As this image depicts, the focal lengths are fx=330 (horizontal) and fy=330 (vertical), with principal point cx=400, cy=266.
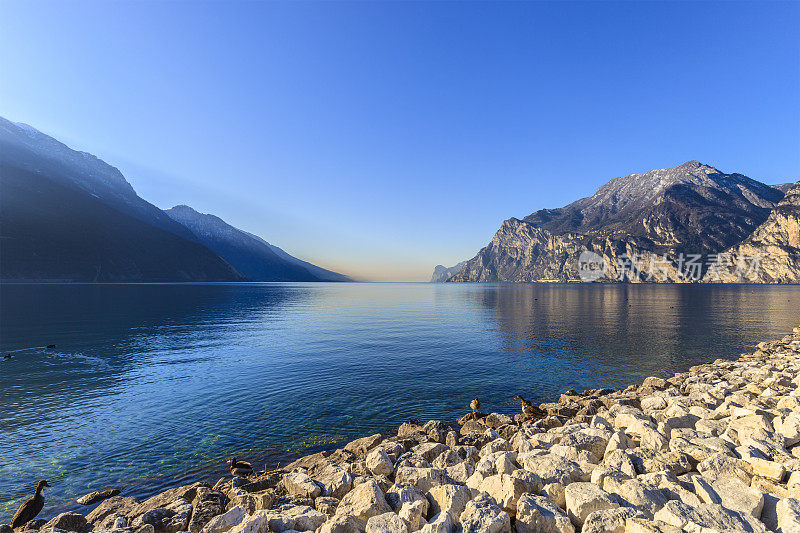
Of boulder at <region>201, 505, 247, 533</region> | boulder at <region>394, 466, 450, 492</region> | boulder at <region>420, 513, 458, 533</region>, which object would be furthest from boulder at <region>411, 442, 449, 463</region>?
boulder at <region>201, 505, 247, 533</region>

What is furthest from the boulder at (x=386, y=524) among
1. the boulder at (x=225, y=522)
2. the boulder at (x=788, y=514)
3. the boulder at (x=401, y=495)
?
the boulder at (x=788, y=514)

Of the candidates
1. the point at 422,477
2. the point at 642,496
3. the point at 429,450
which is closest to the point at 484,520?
the point at 422,477

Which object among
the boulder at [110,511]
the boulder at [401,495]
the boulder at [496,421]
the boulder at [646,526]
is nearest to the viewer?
the boulder at [646,526]

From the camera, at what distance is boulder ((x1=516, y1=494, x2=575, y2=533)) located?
665 cm

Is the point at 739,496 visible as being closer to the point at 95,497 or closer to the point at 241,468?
the point at 241,468

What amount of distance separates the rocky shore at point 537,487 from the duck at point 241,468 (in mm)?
1001

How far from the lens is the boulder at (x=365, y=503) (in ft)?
25.9

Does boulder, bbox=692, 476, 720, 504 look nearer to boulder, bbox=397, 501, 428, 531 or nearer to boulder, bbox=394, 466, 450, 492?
boulder, bbox=394, 466, 450, 492

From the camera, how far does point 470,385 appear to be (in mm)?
23422

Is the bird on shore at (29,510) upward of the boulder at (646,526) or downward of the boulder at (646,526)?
downward

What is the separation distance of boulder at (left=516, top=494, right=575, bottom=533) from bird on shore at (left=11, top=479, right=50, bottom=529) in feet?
48.2

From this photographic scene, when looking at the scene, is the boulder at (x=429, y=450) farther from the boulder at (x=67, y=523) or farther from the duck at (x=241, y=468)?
the boulder at (x=67, y=523)

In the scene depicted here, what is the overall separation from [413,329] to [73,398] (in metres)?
35.9

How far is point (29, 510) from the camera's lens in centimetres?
1052
